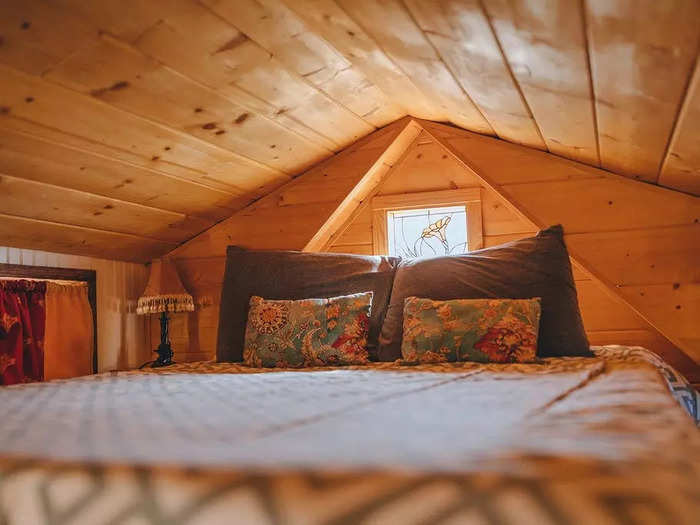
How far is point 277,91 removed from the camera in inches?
84.1

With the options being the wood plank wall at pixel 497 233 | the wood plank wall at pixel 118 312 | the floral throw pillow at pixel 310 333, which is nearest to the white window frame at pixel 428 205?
the wood plank wall at pixel 497 233

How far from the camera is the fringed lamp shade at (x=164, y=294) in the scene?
285 cm

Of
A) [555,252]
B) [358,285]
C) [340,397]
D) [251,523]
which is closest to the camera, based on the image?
[251,523]

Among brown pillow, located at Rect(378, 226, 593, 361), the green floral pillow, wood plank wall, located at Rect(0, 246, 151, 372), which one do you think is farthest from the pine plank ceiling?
the green floral pillow

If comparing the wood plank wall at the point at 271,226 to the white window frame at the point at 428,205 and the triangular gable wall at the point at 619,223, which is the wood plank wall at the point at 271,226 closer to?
the white window frame at the point at 428,205

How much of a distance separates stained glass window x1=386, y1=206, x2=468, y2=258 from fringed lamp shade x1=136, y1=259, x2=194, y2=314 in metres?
1.03

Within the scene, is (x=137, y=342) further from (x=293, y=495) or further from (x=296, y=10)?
(x=293, y=495)

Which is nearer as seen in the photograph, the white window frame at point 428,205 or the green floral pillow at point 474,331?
the green floral pillow at point 474,331

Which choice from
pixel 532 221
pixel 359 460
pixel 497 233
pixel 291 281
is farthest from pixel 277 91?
pixel 359 460

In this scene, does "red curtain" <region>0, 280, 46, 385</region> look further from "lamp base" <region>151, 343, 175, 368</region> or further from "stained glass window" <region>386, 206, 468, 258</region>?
"stained glass window" <region>386, 206, 468, 258</region>

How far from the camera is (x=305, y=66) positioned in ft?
6.68

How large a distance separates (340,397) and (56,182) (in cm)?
146

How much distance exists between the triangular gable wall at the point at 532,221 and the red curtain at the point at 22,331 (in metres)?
0.70

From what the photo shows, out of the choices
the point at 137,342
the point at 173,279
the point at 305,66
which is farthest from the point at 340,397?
the point at 137,342
